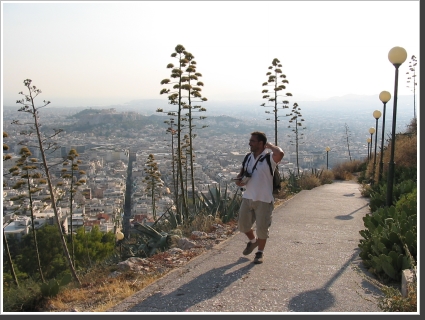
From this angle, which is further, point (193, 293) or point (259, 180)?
point (259, 180)

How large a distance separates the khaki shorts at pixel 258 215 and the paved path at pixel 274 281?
41 centimetres

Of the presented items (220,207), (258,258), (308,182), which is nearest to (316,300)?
(258,258)

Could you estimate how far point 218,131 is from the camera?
53781 millimetres

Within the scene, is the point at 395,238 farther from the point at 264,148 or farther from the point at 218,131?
the point at 218,131

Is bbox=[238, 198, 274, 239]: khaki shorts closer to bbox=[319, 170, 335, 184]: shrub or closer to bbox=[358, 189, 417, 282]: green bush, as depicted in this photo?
bbox=[358, 189, 417, 282]: green bush

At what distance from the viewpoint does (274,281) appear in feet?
16.3

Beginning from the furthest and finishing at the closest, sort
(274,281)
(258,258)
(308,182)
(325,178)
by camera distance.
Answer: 1. (325,178)
2. (308,182)
3. (258,258)
4. (274,281)

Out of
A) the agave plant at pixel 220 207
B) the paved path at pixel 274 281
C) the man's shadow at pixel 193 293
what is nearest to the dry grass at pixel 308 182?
the agave plant at pixel 220 207

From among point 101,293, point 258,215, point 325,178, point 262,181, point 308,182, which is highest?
point 262,181

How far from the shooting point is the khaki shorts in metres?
5.50

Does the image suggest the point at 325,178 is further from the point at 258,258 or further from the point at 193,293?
the point at 193,293

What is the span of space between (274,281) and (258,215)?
84 cm

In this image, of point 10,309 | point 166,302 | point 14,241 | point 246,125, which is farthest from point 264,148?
point 246,125

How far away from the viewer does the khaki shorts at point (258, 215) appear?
550cm
